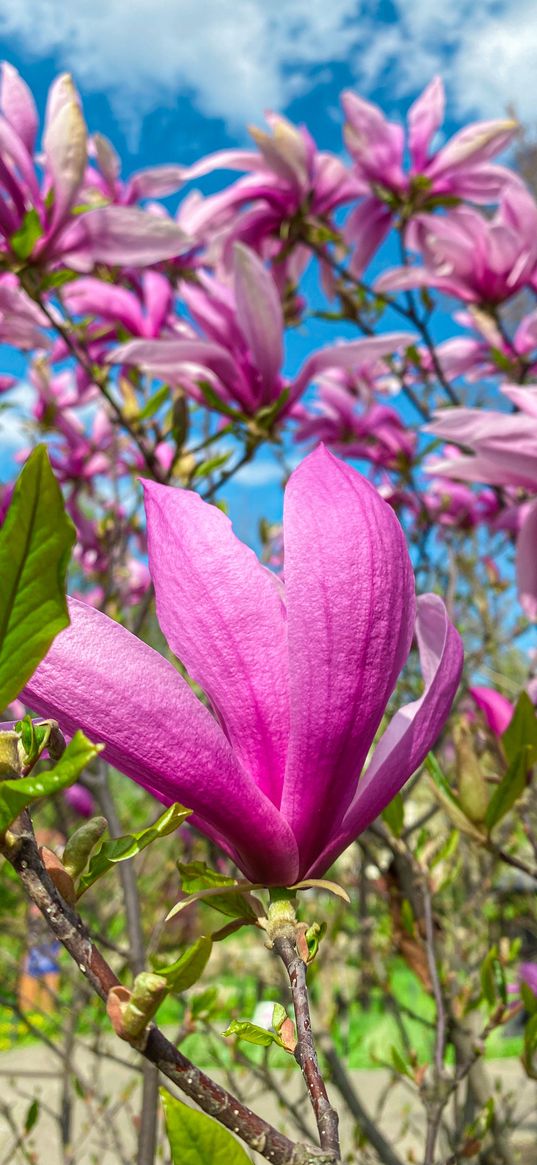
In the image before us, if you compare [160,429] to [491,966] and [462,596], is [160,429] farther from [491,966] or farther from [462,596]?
[462,596]

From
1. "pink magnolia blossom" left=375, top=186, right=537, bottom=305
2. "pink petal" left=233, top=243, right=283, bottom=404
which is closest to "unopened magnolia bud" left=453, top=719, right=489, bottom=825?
"pink petal" left=233, top=243, right=283, bottom=404

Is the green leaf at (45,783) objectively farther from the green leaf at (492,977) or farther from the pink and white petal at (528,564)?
the pink and white petal at (528,564)

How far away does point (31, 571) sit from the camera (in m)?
0.37

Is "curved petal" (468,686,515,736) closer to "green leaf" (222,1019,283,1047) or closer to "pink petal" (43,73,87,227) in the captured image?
"green leaf" (222,1019,283,1047)

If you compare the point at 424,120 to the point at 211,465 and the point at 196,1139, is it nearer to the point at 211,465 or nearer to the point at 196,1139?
the point at 211,465

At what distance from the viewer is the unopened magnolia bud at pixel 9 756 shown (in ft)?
1.31

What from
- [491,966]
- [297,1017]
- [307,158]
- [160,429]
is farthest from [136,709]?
[307,158]

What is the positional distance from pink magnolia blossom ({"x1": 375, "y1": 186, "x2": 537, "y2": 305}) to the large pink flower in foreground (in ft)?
4.29

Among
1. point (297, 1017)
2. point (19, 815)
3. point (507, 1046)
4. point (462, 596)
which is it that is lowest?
point (507, 1046)

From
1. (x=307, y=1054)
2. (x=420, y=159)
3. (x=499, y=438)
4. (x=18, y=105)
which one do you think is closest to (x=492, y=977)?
(x=499, y=438)

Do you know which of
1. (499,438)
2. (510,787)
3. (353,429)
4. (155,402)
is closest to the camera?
(510,787)

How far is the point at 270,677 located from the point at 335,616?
0.06 meters

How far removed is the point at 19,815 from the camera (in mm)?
387

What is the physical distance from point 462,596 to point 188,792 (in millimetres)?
3093
